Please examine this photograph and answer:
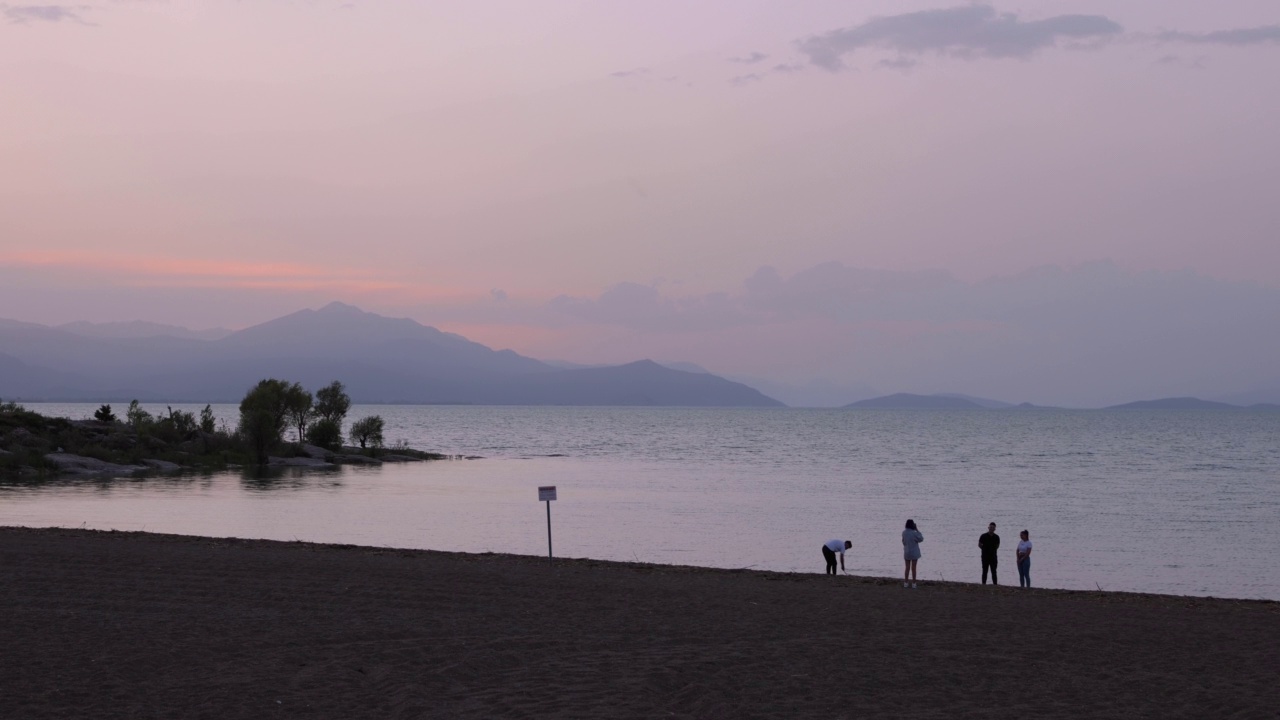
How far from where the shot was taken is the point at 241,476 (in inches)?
2421

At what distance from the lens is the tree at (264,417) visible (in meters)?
72.9

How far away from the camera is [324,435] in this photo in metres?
85.2

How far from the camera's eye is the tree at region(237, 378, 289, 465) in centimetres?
7288

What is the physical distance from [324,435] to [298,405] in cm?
297

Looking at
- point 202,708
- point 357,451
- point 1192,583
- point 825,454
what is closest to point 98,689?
point 202,708

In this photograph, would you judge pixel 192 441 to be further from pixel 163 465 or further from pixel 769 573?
pixel 769 573

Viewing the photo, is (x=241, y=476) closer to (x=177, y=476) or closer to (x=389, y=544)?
(x=177, y=476)

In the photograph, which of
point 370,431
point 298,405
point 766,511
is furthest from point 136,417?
point 766,511

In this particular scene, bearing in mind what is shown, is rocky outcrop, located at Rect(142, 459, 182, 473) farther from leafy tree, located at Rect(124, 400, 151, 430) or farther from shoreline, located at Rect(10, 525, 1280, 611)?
shoreline, located at Rect(10, 525, 1280, 611)

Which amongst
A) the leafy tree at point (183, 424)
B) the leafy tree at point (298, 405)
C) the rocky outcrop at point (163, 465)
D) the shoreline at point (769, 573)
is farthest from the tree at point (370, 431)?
the shoreline at point (769, 573)

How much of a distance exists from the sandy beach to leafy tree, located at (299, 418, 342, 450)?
63.0 m

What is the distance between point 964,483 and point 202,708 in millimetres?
59191

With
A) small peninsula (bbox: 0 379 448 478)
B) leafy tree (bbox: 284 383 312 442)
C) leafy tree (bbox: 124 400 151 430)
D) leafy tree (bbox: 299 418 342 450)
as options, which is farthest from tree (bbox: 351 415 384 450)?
leafy tree (bbox: 124 400 151 430)

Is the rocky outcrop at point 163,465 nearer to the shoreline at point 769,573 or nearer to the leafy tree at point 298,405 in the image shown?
the leafy tree at point 298,405
